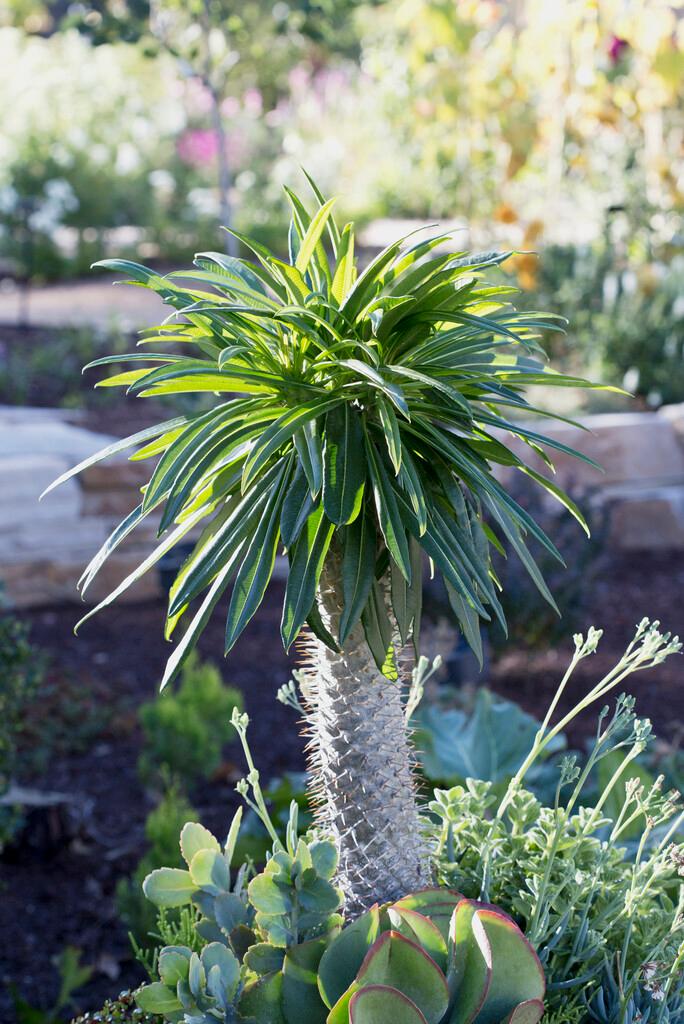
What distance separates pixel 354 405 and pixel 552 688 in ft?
8.90

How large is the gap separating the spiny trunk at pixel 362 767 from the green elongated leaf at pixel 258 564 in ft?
0.43

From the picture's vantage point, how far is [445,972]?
1292mm

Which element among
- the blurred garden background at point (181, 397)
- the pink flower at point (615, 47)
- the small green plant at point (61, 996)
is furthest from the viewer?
the pink flower at point (615, 47)

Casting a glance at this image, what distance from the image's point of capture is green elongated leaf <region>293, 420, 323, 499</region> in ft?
4.09

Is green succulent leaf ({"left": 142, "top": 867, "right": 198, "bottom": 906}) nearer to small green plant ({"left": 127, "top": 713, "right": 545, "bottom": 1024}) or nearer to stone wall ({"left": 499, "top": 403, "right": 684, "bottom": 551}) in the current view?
small green plant ({"left": 127, "top": 713, "right": 545, "bottom": 1024})

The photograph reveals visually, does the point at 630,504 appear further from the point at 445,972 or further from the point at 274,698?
the point at 445,972

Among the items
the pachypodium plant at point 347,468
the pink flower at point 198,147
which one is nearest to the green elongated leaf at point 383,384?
the pachypodium plant at point 347,468

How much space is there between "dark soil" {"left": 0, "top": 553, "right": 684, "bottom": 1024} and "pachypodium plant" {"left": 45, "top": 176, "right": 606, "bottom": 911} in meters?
1.31

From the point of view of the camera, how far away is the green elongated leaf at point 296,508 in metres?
1.30

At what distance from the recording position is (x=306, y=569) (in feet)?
4.38

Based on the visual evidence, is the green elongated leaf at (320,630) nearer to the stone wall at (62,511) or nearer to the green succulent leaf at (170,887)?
the green succulent leaf at (170,887)

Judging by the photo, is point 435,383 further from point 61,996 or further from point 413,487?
point 61,996

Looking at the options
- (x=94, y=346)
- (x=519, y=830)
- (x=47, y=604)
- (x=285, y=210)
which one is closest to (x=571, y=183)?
(x=285, y=210)

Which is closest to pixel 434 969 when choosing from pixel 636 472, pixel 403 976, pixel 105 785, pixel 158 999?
pixel 403 976
